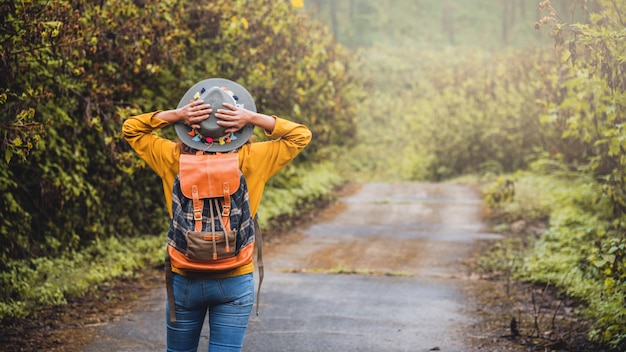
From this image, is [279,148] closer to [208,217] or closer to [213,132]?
[213,132]

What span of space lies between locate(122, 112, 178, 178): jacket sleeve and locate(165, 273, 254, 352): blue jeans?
1.94 feet

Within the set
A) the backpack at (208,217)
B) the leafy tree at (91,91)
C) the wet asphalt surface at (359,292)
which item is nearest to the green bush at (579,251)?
the wet asphalt surface at (359,292)

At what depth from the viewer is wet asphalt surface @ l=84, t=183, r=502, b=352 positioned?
7.00 metres

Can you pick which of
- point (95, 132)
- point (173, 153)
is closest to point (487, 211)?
point (95, 132)

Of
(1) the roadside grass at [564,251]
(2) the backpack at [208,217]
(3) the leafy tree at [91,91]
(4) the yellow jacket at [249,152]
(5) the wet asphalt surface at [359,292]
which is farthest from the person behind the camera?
(5) the wet asphalt surface at [359,292]

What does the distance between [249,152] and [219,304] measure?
765 mm

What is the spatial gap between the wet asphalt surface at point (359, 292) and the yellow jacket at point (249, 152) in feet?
9.64

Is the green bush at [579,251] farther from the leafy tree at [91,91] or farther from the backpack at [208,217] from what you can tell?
the leafy tree at [91,91]

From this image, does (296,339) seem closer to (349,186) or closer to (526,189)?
(526,189)

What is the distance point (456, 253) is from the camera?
1217 centimetres

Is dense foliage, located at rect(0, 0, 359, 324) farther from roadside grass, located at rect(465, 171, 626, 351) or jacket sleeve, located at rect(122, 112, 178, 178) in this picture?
roadside grass, located at rect(465, 171, 626, 351)

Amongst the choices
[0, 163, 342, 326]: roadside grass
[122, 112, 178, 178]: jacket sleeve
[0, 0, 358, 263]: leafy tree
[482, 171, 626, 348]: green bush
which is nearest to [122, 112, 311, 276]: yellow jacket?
[122, 112, 178, 178]: jacket sleeve

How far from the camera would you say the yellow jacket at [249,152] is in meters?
4.02

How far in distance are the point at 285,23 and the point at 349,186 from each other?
9.37 metres
